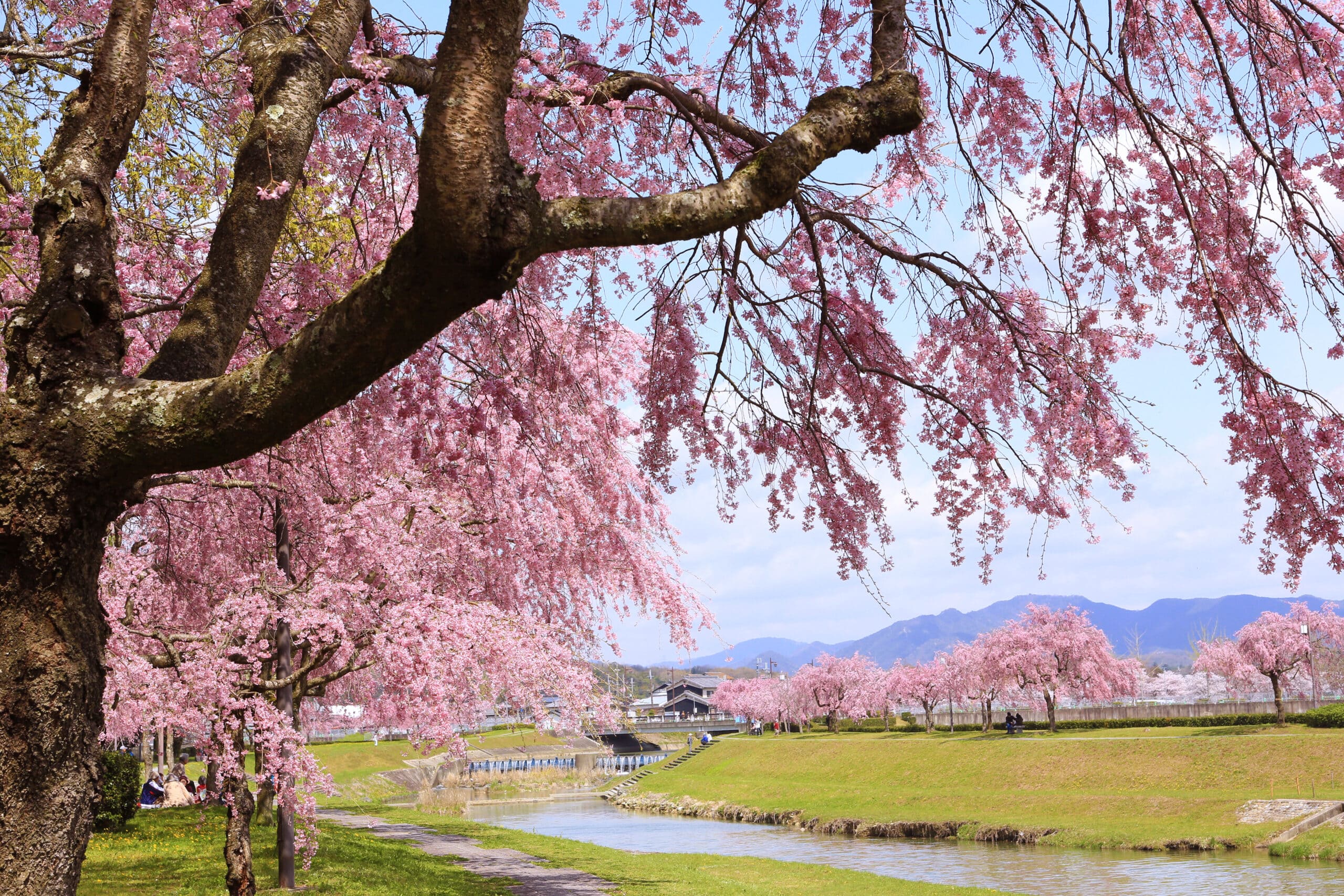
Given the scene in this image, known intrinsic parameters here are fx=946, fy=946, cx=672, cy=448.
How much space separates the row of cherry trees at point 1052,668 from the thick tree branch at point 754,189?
41.6 meters

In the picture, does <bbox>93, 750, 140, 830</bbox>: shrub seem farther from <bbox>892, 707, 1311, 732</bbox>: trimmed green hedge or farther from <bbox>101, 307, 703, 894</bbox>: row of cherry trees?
<bbox>892, 707, 1311, 732</bbox>: trimmed green hedge

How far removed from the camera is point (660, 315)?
833cm

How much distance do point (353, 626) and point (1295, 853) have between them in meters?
21.8

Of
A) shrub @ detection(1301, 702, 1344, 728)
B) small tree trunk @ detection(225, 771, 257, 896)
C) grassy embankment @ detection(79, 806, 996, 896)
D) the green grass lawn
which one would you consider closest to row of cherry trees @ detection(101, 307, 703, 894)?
small tree trunk @ detection(225, 771, 257, 896)

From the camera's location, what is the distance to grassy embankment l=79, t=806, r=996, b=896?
13.1m

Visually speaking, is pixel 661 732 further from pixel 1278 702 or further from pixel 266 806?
pixel 266 806

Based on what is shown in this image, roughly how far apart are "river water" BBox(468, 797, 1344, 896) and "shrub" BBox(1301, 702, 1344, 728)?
14.4 meters

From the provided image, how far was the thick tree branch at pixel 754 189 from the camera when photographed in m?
3.70

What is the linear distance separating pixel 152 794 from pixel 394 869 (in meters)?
17.5

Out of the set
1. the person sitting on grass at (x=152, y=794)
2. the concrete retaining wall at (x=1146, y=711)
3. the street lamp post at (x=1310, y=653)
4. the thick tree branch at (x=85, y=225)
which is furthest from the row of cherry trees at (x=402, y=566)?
the street lamp post at (x=1310, y=653)

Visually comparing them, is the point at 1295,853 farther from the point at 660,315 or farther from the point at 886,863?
the point at 660,315

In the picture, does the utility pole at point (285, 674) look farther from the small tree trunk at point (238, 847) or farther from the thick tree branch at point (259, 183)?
the thick tree branch at point (259, 183)

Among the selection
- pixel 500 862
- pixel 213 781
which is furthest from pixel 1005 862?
pixel 213 781

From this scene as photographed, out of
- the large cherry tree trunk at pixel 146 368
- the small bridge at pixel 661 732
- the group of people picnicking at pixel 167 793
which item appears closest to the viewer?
the large cherry tree trunk at pixel 146 368
